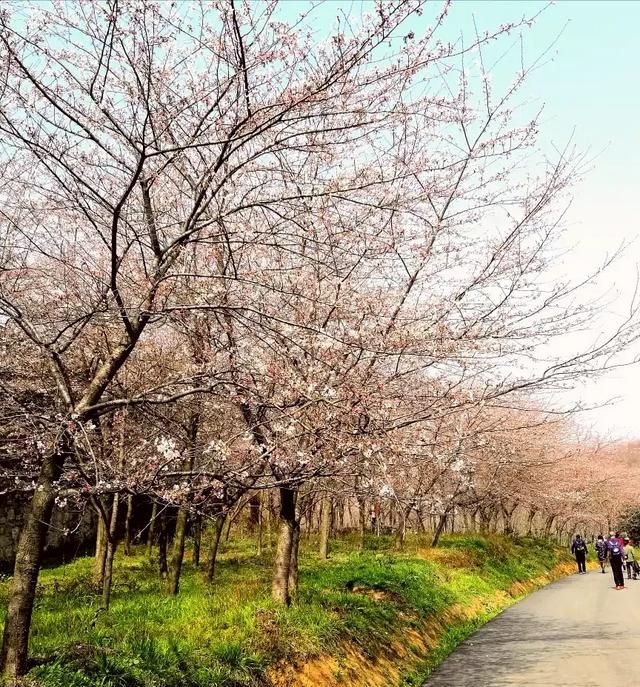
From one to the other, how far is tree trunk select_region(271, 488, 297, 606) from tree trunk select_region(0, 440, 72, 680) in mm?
4567

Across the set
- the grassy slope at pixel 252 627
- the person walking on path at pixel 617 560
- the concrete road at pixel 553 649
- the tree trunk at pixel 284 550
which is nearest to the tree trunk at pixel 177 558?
the grassy slope at pixel 252 627

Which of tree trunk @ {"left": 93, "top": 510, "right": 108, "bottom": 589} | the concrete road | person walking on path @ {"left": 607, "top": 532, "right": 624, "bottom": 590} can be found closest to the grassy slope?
tree trunk @ {"left": 93, "top": 510, "right": 108, "bottom": 589}

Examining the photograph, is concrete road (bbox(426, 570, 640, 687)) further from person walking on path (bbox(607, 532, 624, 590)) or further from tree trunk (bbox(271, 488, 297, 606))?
person walking on path (bbox(607, 532, 624, 590))

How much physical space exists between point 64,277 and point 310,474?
353 centimetres

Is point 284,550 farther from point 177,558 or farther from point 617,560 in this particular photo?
point 617,560

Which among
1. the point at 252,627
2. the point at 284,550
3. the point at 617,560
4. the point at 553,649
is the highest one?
the point at 284,550

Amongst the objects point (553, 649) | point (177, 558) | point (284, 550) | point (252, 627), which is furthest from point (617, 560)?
point (252, 627)

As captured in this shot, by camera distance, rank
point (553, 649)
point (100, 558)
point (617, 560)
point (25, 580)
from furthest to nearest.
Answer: point (617, 560) < point (100, 558) < point (553, 649) < point (25, 580)

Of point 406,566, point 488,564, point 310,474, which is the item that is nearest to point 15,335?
point 310,474

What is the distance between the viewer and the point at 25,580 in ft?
15.2

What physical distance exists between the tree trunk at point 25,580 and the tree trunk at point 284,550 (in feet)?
15.0

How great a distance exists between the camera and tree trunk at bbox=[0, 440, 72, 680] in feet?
15.0

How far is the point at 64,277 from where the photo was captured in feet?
21.1

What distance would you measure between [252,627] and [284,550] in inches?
83.9
